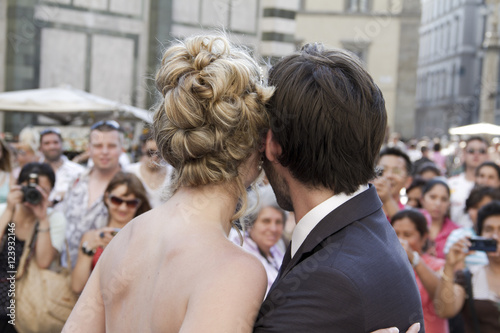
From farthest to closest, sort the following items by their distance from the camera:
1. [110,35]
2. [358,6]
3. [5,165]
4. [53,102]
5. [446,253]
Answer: [358,6], [110,35], [53,102], [5,165], [446,253]

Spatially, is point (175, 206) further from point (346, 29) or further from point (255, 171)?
point (346, 29)

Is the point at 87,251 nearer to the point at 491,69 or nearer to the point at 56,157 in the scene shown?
the point at 56,157

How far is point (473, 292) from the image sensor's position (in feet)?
13.8

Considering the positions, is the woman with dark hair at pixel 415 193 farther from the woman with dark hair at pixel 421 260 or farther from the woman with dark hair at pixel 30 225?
the woman with dark hair at pixel 30 225

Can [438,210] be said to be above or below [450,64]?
below

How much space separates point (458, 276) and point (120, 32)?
34.3 ft

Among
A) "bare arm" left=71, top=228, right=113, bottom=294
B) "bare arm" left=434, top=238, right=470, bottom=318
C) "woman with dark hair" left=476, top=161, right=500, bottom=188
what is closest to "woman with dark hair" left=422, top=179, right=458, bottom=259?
"woman with dark hair" left=476, top=161, right=500, bottom=188

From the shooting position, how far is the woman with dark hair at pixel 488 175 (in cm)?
699

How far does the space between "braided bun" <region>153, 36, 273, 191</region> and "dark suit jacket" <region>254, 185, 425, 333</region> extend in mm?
323

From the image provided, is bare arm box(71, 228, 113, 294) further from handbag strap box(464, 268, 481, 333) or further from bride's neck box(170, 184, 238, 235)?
bride's neck box(170, 184, 238, 235)

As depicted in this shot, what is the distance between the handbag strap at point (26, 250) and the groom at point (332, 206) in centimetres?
271

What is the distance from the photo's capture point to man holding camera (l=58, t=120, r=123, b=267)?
5.20m

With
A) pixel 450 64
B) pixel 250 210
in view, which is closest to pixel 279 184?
pixel 250 210

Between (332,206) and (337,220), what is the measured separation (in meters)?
0.06
